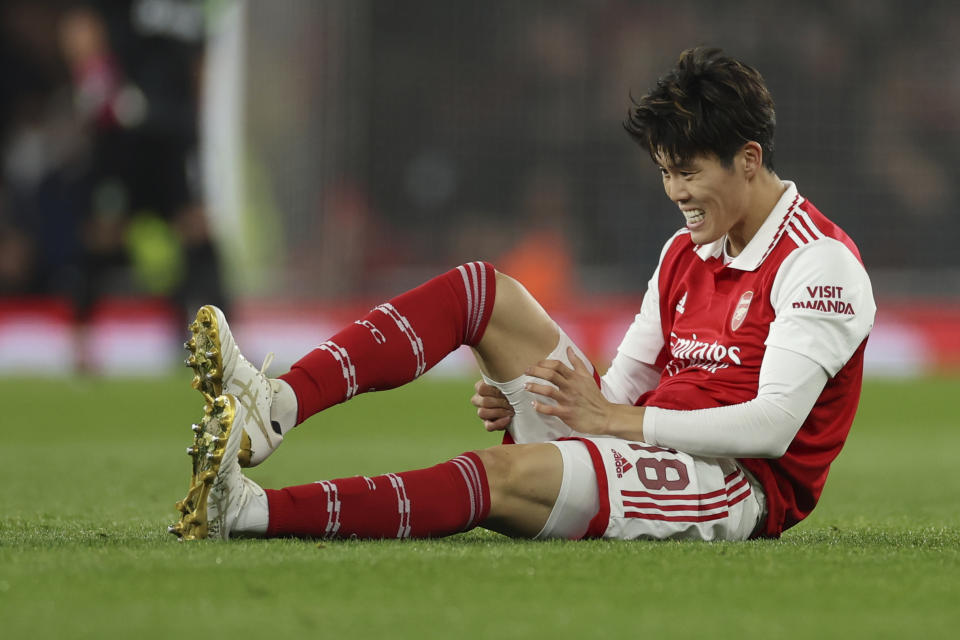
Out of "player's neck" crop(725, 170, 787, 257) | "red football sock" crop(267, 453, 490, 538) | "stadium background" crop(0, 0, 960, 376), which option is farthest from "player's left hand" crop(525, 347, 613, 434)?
"stadium background" crop(0, 0, 960, 376)

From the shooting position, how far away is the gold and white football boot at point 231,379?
8.81 feet

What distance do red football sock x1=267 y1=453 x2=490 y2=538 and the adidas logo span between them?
0.26 m

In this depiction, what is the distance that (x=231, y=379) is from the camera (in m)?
2.71

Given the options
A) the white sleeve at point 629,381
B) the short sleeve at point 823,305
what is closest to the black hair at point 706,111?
the short sleeve at point 823,305

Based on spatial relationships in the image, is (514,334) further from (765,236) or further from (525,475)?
(765,236)

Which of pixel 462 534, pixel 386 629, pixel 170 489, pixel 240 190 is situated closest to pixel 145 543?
pixel 462 534

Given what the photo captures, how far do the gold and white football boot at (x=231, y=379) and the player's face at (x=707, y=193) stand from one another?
92cm

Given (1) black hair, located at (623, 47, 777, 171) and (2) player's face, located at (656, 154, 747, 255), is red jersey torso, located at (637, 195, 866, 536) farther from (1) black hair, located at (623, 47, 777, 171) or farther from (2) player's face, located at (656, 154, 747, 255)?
(1) black hair, located at (623, 47, 777, 171)

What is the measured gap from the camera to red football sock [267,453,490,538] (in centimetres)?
277

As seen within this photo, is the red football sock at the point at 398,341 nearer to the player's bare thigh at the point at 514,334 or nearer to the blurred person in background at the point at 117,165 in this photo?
the player's bare thigh at the point at 514,334

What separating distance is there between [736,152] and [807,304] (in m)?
0.37

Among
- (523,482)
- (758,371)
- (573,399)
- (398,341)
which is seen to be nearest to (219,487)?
(398,341)

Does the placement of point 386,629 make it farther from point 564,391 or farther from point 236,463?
point 564,391

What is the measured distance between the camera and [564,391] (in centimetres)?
293
